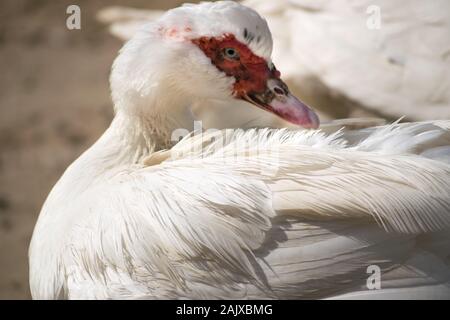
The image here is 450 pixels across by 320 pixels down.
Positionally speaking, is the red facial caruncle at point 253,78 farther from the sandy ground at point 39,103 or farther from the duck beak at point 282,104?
the sandy ground at point 39,103

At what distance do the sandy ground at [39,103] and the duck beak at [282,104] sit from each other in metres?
1.29

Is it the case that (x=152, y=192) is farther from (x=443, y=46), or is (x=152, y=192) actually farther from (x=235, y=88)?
(x=443, y=46)

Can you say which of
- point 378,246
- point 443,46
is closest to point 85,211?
point 378,246

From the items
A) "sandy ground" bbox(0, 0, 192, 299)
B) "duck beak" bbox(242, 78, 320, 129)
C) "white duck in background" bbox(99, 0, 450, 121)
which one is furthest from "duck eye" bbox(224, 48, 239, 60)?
"sandy ground" bbox(0, 0, 192, 299)

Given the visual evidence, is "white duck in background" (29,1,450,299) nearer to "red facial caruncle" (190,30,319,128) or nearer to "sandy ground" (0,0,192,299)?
"red facial caruncle" (190,30,319,128)

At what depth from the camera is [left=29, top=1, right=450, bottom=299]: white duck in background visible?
1.97 m

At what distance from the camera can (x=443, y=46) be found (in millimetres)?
2854

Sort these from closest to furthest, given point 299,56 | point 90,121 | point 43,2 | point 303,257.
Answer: point 303,257 < point 299,56 < point 90,121 < point 43,2

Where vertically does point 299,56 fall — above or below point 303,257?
above

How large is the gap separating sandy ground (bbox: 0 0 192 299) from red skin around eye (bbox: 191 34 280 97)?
4.25ft

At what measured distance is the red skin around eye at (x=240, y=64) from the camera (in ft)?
7.53

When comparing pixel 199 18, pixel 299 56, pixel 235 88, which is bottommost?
pixel 235 88

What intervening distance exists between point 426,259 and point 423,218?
101 millimetres

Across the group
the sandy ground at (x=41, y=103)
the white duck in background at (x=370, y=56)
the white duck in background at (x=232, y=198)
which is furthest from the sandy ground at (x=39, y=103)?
the white duck in background at (x=370, y=56)
